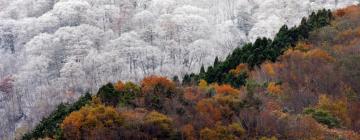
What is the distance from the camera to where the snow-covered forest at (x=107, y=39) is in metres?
62.0

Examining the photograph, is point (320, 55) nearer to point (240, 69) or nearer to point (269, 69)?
point (269, 69)

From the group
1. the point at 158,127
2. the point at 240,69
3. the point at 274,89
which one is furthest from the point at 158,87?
the point at 240,69

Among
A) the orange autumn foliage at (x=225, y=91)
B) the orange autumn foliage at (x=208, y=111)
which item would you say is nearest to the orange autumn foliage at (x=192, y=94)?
the orange autumn foliage at (x=208, y=111)

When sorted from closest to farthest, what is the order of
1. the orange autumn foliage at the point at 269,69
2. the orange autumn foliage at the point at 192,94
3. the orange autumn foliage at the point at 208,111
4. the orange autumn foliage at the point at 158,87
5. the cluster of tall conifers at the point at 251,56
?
1. the orange autumn foliage at the point at 208,111
2. the orange autumn foliage at the point at 192,94
3. the orange autumn foliage at the point at 158,87
4. the orange autumn foliage at the point at 269,69
5. the cluster of tall conifers at the point at 251,56

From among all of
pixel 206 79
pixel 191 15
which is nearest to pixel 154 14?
pixel 191 15

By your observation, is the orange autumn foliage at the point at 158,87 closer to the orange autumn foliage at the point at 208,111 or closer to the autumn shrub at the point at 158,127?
the orange autumn foliage at the point at 208,111

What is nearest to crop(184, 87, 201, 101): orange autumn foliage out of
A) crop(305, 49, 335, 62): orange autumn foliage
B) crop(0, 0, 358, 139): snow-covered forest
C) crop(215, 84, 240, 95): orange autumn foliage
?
crop(215, 84, 240, 95): orange autumn foliage

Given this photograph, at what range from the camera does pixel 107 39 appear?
74500mm

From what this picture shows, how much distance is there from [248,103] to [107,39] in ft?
170

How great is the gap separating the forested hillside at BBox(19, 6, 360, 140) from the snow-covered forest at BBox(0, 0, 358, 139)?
1012 inches

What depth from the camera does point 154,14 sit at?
8181cm

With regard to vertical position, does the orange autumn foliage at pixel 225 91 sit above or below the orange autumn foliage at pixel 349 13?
below

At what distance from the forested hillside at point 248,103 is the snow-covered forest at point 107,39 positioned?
25.7 meters

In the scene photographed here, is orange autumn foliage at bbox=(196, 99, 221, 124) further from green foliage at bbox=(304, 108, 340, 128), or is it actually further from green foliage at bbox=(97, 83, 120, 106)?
green foliage at bbox=(304, 108, 340, 128)
